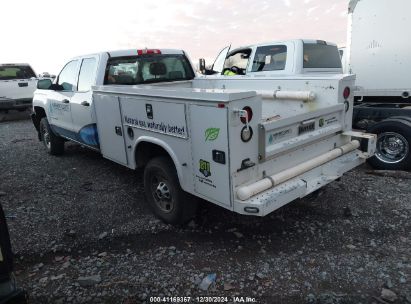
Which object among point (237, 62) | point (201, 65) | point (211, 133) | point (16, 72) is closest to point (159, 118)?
point (211, 133)

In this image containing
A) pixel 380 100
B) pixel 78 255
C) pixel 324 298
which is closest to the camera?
pixel 324 298

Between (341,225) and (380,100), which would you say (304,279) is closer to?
(341,225)

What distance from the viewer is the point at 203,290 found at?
2.93 metres

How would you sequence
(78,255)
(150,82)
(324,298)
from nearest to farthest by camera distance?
(324,298) → (78,255) → (150,82)

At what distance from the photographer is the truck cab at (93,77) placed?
4996 millimetres

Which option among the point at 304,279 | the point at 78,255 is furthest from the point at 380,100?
the point at 78,255

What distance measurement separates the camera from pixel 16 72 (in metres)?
13.3

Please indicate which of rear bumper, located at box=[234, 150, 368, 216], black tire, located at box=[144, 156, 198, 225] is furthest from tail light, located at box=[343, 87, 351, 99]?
black tire, located at box=[144, 156, 198, 225]

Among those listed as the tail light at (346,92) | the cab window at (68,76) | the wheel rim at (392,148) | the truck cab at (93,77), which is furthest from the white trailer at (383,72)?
Answer: the cab window at (68,76)

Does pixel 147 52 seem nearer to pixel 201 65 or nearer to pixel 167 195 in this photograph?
pixel 167 195

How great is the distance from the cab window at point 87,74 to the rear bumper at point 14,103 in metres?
8.74

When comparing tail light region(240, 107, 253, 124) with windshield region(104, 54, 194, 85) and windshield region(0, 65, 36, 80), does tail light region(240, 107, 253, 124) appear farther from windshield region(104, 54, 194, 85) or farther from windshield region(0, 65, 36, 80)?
windshield region(0, 65, 36, 80)

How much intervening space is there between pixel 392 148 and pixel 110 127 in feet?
14.2

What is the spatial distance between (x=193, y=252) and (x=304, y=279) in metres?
1.11
